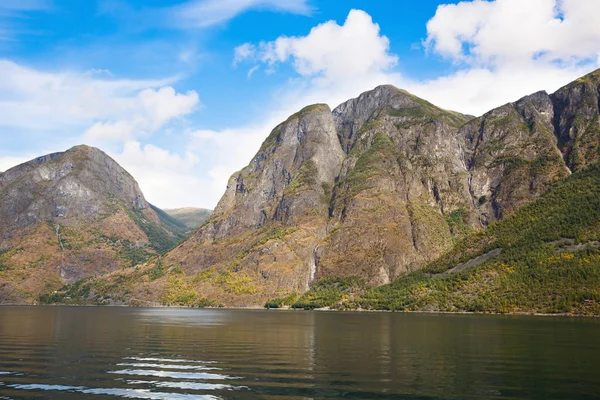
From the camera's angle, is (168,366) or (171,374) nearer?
(171,374)

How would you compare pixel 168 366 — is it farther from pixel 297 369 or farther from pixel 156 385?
pixel 297 369

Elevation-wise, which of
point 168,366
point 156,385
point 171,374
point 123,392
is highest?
point 123,392

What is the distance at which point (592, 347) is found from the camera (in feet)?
223

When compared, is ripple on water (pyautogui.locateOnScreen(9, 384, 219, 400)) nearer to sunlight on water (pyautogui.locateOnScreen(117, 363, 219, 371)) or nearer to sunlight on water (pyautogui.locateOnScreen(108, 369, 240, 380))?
sunlight on water (pyautogui.locateOnScreen(108, 369, 240, 380))

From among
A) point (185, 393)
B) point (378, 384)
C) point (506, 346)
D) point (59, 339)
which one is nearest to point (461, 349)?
point (506, 346)

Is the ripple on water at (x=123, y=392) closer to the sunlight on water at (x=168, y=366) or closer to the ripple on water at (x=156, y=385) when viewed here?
the ripple on water at (x=156, y=385)

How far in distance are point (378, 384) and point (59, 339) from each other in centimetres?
6097

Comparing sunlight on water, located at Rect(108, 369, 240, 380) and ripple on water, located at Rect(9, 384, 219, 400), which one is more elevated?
ripple on water, located at Rect(9, 384, 219, 400)

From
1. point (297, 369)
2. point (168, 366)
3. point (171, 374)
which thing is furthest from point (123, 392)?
point (297, 369)

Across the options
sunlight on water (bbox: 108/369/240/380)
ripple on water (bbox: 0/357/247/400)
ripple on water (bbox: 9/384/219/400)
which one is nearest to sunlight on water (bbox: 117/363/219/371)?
ripple on water (bbox: 0/357/247/400)

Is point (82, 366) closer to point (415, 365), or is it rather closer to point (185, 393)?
point (185, 393)

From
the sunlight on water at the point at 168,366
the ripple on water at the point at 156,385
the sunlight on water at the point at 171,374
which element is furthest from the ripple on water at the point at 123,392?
the sunlight on water at the point at 168,366

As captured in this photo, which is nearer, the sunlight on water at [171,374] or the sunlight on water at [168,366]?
the sunlight on water at [171,374]

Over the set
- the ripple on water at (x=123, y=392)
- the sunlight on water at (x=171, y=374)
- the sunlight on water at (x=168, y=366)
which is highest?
the ripple on water at (x=123, y=392)
